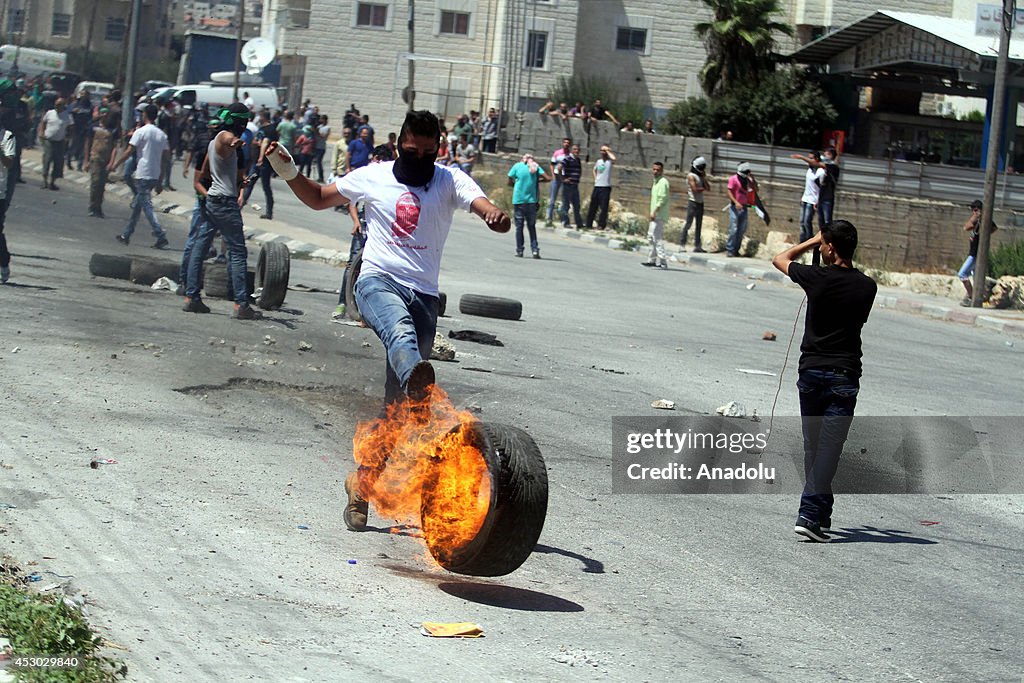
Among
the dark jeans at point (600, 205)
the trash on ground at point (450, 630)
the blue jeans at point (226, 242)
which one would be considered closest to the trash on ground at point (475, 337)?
the blue jeans at point (226, 242)

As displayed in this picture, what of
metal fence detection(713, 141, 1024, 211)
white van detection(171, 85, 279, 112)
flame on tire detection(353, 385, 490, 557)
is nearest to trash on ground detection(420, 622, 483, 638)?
flame on tire detection(353, 385, 490, 557)

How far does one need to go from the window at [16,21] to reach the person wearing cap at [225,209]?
10.5 m

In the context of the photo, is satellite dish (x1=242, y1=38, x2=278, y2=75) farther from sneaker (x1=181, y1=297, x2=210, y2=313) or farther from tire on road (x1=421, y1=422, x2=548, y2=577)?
tire on road (x1=421, y1=422, x2=548, y2=577)

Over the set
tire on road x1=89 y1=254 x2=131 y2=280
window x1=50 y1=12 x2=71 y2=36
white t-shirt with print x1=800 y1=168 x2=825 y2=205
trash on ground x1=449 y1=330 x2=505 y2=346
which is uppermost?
window x1=50 y1=12 x2=71 y2=36

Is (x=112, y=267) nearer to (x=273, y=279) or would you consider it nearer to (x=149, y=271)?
(x=149, y=271)

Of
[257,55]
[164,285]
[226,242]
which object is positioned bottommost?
[164,285]

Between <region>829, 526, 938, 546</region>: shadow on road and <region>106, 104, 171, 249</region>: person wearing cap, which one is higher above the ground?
<region>106, 104, 171, 249</region>: person wearing cap

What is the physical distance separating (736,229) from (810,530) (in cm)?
2089

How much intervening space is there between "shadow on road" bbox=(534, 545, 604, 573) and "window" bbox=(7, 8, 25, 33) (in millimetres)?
18201

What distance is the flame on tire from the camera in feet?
17.9

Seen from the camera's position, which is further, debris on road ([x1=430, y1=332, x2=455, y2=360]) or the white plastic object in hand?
debris on road ([x1=430, y1=332, x2=455, y2=360])

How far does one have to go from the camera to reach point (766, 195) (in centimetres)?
3105

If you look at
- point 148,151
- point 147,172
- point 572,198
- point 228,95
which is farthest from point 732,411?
point 228,95

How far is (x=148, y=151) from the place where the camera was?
18.5 m
